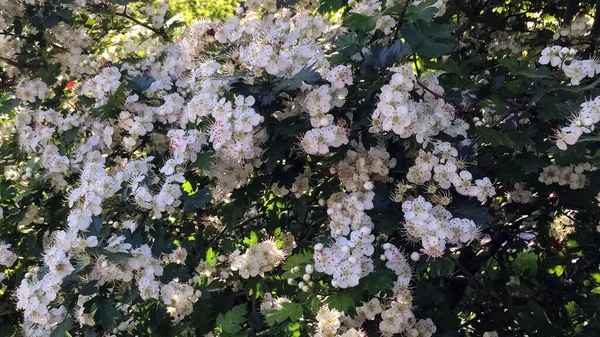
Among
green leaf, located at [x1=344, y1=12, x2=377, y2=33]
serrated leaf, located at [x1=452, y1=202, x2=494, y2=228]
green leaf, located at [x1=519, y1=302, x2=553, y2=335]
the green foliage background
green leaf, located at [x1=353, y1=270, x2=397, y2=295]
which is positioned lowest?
the green foliage background

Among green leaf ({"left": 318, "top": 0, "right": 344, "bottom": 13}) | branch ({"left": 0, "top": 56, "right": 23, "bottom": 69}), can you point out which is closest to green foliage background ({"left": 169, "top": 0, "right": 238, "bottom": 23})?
branch ({"left": 0, "top": 56, "right": 23, "bottom": 69})

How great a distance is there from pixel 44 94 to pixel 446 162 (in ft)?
6.19

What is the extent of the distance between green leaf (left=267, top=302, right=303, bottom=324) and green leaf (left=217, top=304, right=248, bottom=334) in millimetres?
234

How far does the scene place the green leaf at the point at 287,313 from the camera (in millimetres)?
1848

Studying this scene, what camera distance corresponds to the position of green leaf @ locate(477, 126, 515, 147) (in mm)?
1900

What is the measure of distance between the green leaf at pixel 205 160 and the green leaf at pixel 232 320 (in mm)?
496

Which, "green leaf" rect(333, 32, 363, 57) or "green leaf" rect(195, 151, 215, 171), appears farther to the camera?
"green leaf" rect(195, 151, 215, 171)

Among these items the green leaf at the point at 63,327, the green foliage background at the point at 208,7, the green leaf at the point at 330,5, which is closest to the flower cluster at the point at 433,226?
the green leaf at the point at 330,5

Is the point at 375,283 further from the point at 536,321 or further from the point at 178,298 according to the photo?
the point at 536,321

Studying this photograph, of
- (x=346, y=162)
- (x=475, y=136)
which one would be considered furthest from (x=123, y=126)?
(x=475, y=136)

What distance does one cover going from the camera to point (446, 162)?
6.06ft

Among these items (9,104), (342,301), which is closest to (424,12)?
(342,301)

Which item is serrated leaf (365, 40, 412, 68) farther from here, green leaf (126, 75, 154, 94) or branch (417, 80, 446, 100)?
green leaf (126, 75, 154, 94)

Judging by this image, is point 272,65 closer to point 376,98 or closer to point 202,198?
point 376,98
